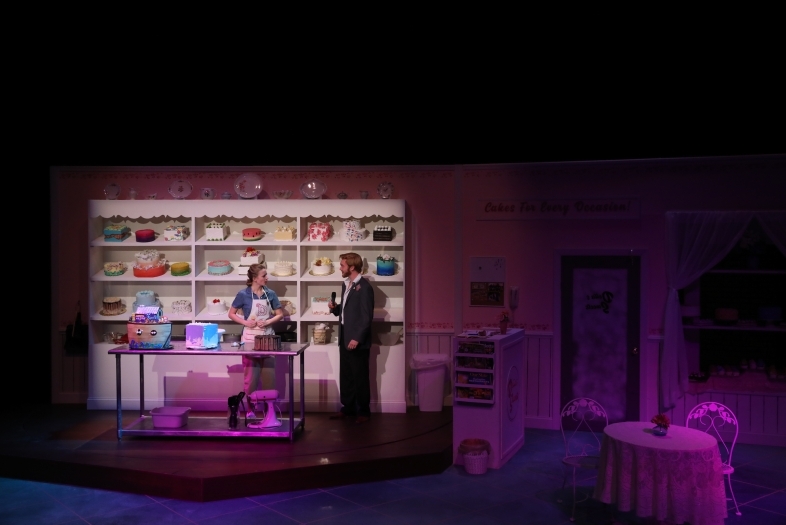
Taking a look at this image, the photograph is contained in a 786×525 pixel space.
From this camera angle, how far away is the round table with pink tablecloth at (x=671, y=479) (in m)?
5.09

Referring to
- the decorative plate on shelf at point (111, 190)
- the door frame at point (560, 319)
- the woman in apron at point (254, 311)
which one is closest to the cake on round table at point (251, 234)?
the woman in apron at point (254, 311)

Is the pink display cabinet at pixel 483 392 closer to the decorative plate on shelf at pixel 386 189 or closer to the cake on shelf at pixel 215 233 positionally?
the decorative plate on shelf at pixel 386 189

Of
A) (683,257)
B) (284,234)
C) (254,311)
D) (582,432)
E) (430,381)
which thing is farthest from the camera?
(284,234)

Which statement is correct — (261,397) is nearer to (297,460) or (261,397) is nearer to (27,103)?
(297,460)

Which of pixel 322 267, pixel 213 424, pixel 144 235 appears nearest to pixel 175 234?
pixel 144 235

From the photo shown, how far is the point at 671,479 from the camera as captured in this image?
513 cm

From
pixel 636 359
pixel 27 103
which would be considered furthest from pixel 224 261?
pixel 636 359

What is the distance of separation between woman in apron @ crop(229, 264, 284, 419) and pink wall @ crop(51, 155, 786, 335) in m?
1.49

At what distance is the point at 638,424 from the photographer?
579 centimetres

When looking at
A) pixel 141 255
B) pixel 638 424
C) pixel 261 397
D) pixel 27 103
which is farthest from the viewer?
pixel 141 255

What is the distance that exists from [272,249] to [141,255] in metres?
1.51

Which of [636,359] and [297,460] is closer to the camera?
[297,460]

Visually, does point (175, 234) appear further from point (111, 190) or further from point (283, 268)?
point (283, 268)

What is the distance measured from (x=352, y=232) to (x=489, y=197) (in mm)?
1637
